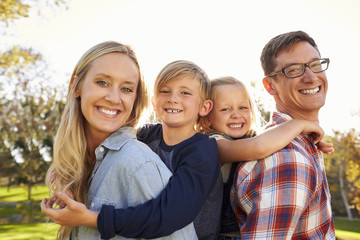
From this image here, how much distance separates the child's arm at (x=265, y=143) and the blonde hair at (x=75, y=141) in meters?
0.77

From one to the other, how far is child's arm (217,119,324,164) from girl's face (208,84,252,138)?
0.31 meters

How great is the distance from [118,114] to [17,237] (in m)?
15.1

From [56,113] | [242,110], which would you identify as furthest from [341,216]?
[242,110]

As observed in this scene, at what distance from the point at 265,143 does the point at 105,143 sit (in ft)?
3.57

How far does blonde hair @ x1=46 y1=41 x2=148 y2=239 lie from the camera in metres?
2.43

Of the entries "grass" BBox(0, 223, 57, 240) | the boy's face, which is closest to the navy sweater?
the boy's face

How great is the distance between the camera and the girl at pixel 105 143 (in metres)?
2.10

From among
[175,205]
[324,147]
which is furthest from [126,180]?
[324,147]

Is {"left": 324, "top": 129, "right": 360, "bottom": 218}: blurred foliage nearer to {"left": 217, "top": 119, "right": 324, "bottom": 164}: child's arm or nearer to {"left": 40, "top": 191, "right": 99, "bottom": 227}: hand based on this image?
{"left": 217, "top": 119, "right": 324, "bottom": 164}: child's arm

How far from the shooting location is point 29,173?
20.0 metres

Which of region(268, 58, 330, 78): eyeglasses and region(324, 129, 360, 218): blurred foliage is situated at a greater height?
region(268, 58, 330, 78): eyeglasses

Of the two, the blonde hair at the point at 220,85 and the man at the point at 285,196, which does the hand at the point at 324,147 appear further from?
the blonde hair at the point at 220,85

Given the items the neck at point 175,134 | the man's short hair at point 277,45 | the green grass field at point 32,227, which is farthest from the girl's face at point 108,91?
the green grass field at point 32,227

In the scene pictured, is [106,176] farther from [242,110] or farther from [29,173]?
[29,173]
